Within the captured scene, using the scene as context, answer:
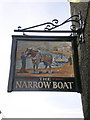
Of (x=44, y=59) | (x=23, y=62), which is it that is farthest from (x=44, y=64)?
(x=23, y=62)

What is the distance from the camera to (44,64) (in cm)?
381

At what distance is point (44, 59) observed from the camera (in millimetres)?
3869

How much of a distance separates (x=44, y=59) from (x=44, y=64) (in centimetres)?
10

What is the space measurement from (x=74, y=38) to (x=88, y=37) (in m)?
0.44

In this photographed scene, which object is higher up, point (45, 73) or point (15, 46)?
point (15, 46)

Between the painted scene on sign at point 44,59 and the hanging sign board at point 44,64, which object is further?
the painted scene on sign at point 44,59

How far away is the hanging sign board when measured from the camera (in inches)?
139

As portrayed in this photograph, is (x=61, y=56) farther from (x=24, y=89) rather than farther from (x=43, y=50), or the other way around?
(x=24, y=89)

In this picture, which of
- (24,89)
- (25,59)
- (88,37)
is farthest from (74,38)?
(24,89)

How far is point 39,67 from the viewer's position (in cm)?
375

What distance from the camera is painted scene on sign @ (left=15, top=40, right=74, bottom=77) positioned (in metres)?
3.69

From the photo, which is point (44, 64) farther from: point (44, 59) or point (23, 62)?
point (23, 62)

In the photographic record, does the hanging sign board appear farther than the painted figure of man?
No

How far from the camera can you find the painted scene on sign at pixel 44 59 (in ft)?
12.1
